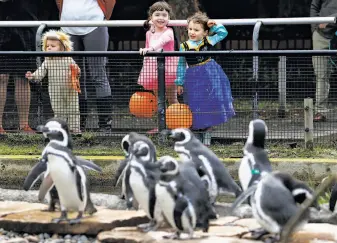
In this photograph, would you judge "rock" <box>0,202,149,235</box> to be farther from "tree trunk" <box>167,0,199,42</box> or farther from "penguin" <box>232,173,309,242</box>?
"tree trunk" <box>167,0,199,42</box>

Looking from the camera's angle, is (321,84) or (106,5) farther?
(106,5)

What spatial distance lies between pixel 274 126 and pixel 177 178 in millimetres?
3521

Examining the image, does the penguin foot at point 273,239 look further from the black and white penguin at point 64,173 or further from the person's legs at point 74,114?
the person's legs at point 74,114

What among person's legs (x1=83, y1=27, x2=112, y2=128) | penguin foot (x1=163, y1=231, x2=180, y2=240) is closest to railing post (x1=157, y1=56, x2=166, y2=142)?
person's legs (x1=83, y1=27, x2=112, y2=128)

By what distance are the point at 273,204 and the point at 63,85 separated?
166 inches

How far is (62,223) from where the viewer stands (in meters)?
Answer: 5.77

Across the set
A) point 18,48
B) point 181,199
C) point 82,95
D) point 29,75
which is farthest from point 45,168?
point 18,48

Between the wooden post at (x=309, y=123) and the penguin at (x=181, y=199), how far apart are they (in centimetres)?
331

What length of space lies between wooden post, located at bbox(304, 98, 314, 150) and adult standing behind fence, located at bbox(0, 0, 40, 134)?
279cm

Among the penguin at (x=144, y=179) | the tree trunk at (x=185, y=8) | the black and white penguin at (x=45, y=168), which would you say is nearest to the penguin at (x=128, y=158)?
the penguin at (x=144, y=179)

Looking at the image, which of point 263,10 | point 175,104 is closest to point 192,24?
point 175,104

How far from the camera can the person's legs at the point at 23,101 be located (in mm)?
8648

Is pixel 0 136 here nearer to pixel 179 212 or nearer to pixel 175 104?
pixel 175 104

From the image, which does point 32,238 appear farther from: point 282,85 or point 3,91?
point 282,85
